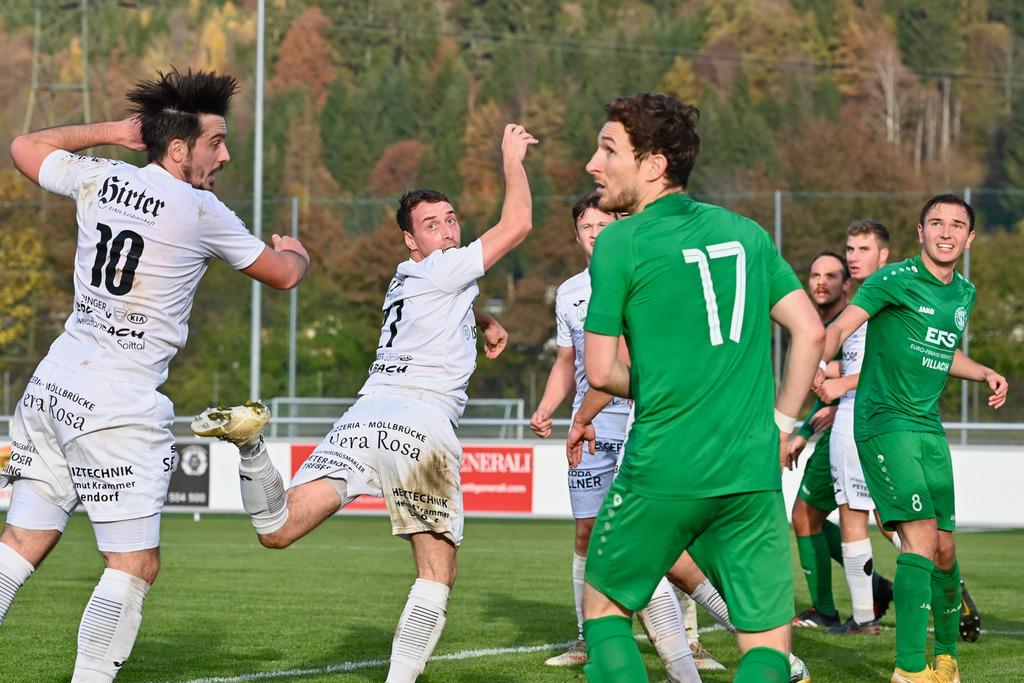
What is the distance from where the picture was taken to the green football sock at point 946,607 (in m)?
6.62

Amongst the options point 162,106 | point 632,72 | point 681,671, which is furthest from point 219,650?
point 632,72

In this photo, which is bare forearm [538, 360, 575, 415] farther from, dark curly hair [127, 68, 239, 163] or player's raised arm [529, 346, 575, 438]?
dark curly hair [127, 68, 239, 163]

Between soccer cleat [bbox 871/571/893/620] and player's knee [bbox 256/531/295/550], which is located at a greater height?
player's knee [bbox 256/531/295/550]

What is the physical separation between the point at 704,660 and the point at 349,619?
9.21 ft

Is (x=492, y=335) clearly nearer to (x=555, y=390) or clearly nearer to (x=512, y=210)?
(x=555, y=390)

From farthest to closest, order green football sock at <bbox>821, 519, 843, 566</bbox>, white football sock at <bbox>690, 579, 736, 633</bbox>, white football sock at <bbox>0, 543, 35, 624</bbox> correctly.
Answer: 1. green football sock at <bbox>821, 519, 843, 566</bbox>
2. white football sock at <bbox>690, 579, 736, 633</bbox>
3. white football sock at <bbox>0, 543, 35, 624</bbox>

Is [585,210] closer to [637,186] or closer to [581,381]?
[581,381]

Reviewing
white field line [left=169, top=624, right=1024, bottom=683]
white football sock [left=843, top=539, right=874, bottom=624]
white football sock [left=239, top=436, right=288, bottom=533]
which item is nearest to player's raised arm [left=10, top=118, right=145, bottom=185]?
white football sock [left=239, top=436, right=288, bottom=533]

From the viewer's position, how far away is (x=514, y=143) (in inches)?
222

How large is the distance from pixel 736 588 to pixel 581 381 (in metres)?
3.54

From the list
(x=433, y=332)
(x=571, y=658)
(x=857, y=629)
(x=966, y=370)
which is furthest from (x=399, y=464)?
(x=857, y=629)

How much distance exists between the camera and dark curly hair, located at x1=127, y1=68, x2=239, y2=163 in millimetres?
5020

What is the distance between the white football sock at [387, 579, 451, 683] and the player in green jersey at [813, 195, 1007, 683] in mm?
2191

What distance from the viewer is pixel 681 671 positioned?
563 centimetres
